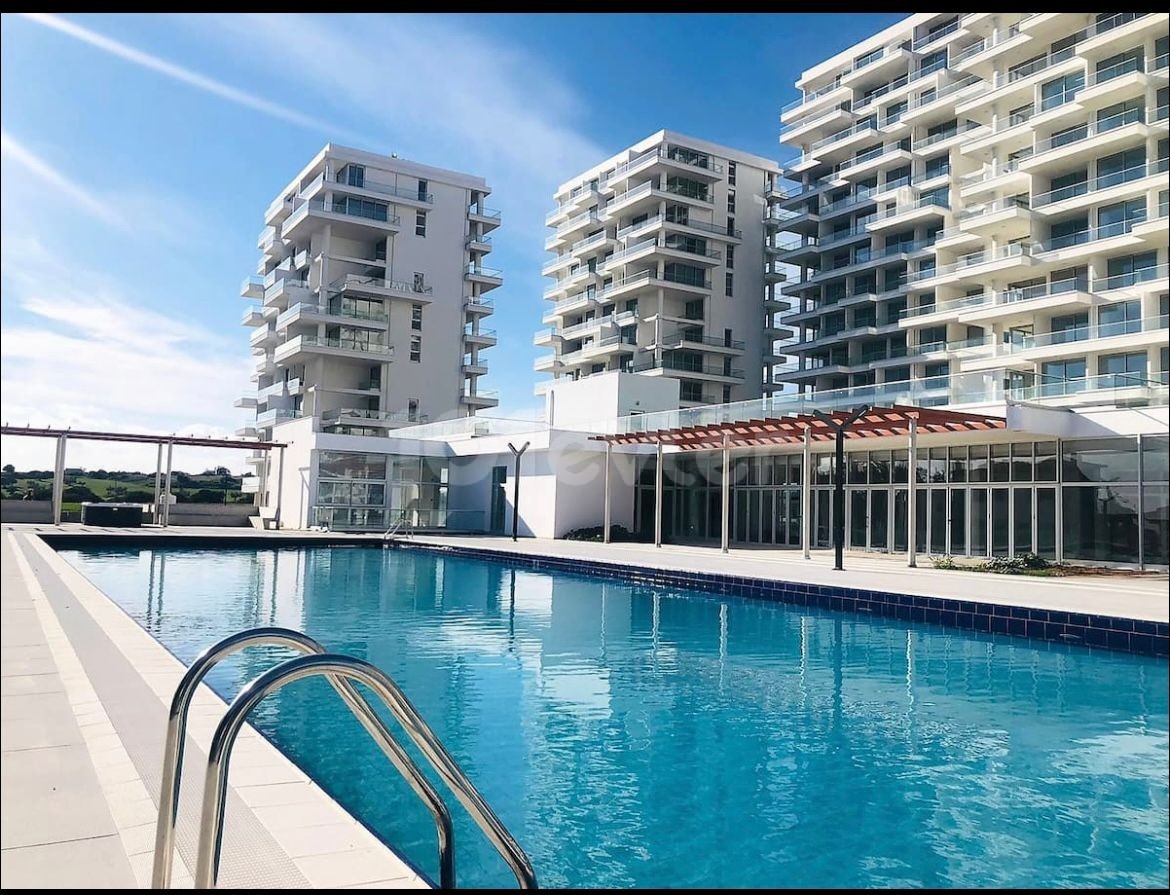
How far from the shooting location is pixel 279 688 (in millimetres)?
2162

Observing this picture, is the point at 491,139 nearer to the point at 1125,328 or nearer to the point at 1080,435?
the point at 1125,328

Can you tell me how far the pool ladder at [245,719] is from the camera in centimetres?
207

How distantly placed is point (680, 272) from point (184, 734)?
41.2 m

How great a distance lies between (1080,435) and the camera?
1351 cm

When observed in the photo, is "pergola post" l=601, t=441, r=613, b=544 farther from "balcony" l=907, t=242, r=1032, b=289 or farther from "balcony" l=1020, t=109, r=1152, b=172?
"balcony" l=907, t=242, r=1032, b=289

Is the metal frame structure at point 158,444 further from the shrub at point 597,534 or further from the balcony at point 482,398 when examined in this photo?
the balcony at point 482,398

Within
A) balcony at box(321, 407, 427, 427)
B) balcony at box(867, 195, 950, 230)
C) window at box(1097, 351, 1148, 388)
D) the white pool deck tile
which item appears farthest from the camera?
balcony at box(321, 407, 427, 427)

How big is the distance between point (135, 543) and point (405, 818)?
17262 millimetres

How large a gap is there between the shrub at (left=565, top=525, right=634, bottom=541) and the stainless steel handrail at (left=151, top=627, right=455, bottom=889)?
67.7 ft

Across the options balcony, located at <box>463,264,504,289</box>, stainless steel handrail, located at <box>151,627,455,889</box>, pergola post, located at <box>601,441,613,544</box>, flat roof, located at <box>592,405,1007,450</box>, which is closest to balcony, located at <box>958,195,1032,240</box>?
flat roof, located at <box>592,405,1007,450</box>

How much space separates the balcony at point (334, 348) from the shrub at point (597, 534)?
19.2 metres

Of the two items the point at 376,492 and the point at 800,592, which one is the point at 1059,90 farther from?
the point at 376,492

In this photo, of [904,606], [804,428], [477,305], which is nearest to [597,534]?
[804,428]

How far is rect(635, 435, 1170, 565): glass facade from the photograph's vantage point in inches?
583
